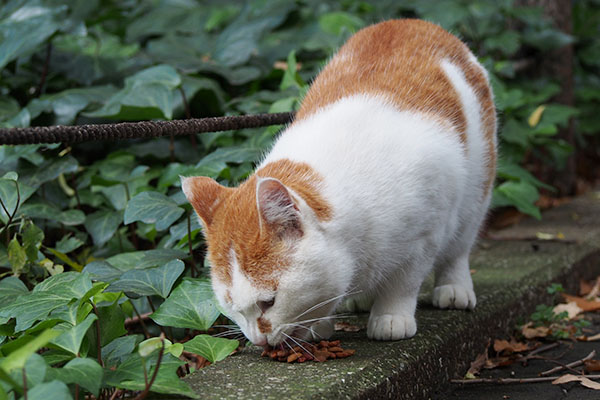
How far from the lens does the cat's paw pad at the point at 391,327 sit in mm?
2102

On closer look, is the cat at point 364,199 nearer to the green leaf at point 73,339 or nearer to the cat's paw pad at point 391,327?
the cat's paw pad at point 391,327

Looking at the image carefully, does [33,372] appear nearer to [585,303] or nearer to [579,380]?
[579,380]

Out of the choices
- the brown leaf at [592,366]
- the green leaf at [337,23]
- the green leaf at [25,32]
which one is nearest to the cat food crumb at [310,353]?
the brown leaf at [592,366]

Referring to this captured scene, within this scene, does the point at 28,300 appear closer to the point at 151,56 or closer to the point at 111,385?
the point at 111,385

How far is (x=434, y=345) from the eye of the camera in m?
2.14

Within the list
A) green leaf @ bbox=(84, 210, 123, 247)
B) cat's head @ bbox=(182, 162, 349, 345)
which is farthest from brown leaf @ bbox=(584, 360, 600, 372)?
green leaf @ bbox=(84, 210, 123, 247)

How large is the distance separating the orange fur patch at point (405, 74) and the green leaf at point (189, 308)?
66 cm

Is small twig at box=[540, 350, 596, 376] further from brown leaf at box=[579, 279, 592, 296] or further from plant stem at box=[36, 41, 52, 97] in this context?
plant stem at box=[36, 41, 52, 97]

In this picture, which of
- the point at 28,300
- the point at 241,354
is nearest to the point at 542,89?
the point at 241,354

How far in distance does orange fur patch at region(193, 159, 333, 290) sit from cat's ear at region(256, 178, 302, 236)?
0.10ft

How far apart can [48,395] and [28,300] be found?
2.09ft

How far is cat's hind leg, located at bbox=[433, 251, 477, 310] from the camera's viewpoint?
2.46m

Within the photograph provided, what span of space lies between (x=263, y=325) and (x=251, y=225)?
261 mm

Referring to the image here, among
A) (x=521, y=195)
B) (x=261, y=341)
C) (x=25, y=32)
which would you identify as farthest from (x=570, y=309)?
(x=25, y=32)
